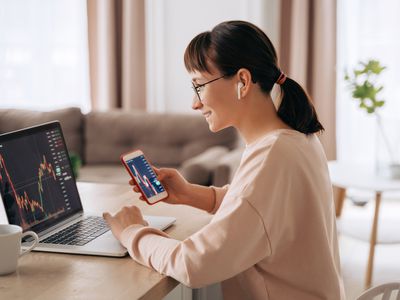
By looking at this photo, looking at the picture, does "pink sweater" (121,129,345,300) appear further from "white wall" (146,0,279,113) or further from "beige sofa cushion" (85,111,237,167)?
"white wall" (146,0,279,113)

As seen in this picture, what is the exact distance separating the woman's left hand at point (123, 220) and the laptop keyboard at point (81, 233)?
0.06 metres

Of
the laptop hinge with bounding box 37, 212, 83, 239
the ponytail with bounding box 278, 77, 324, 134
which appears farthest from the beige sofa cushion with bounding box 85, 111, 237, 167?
the ponytail with bounding box 278, 77, 324, 134

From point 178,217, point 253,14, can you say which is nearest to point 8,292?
point 178,217

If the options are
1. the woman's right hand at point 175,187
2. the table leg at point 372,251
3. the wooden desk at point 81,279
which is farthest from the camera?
the table leg at point 372,251

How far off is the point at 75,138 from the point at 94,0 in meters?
1.14

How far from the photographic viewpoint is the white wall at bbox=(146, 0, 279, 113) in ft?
15.1

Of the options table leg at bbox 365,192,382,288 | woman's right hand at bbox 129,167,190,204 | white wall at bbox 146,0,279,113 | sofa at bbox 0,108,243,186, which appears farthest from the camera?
white wall at bbox 146,0,279,113

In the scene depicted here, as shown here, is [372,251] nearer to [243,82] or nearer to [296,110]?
[296,110]

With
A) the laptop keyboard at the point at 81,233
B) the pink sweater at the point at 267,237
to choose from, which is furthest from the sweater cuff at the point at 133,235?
the laptop keyboard at the point at 81,233

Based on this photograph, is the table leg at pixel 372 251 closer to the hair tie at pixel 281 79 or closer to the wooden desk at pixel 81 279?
the hair tie at pixel 281 79

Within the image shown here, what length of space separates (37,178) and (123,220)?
0.25m

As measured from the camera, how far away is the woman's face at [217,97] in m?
1.50

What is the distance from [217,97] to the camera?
5.00 feet

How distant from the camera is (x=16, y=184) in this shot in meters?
1.56
